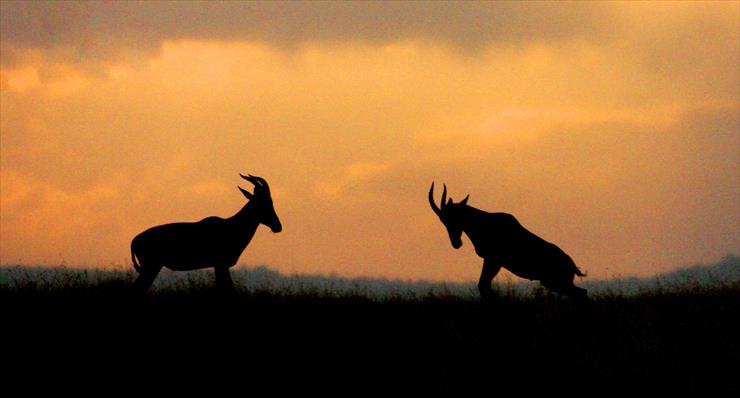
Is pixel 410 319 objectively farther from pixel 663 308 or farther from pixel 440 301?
pixel 663 308

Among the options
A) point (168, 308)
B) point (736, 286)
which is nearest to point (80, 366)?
point (168, 308)

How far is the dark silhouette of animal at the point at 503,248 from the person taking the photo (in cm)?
1427

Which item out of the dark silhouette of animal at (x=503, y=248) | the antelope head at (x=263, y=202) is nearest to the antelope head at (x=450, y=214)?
the dark silhouette of animal at (x=503, y=248)

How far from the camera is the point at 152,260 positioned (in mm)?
14477

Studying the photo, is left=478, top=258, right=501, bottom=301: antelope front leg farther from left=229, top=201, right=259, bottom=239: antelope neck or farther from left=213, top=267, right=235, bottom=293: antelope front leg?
left=213, top=267, right=235, bottom=293: antelope front leg

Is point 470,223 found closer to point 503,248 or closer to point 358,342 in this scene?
point 503,248

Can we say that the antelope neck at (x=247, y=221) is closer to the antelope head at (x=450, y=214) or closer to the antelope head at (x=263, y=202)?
the antelope head at (x=263, y=202)

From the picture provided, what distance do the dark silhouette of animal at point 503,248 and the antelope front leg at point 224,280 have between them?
3.19 metres

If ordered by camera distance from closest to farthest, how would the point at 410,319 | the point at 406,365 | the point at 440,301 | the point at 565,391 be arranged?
1. the point at 565,391
2. the point at 406,365
3. the point at 410,319
4. the point at 440,301

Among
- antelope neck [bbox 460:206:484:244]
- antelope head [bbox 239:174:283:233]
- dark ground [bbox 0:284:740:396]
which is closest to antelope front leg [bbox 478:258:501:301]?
dark ground [bbox 0:284:740:396]

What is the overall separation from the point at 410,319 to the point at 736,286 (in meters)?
7.01

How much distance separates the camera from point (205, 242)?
14406mm

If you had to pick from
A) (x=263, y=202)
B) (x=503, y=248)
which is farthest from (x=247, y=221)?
(x=503, y=248)

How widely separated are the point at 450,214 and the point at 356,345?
3079 millimetres
